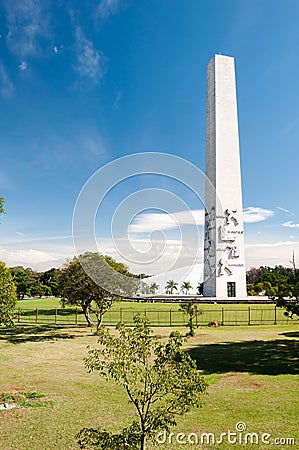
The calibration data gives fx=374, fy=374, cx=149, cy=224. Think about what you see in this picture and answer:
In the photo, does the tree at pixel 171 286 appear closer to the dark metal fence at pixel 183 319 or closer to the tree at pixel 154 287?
the tree at pixel 154 287

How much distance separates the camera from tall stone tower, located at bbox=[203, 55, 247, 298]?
5122cm

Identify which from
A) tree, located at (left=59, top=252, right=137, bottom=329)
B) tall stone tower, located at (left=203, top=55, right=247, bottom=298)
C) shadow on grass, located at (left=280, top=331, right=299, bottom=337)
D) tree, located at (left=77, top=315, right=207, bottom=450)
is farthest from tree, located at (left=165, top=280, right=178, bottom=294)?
tree, located at (left=77, top=315, right=207, bottom=450)

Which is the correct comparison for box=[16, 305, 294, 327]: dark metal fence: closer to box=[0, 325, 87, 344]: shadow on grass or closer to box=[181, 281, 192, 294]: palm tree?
box=[0, 325, 87, 344]: shadow on grass

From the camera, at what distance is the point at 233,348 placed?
19078mm

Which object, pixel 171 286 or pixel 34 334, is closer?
pixel 34 334

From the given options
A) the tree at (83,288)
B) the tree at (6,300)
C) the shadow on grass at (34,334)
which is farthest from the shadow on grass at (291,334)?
the tree at (6,300)

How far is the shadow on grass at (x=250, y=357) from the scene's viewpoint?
14.6m

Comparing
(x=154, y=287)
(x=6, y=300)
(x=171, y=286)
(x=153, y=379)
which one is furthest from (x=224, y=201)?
(x=153, y=379)

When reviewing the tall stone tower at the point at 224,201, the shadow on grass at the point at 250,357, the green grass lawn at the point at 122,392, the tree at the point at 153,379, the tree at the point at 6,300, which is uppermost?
the tall stone tower at the point at 224,201

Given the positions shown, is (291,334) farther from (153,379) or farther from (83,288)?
(153,379)

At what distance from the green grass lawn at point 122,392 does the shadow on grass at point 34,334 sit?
3.93 ft

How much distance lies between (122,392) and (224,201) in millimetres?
41932

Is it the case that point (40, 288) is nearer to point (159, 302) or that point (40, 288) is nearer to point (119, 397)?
point (159, 302)

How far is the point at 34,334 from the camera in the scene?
25.0m
